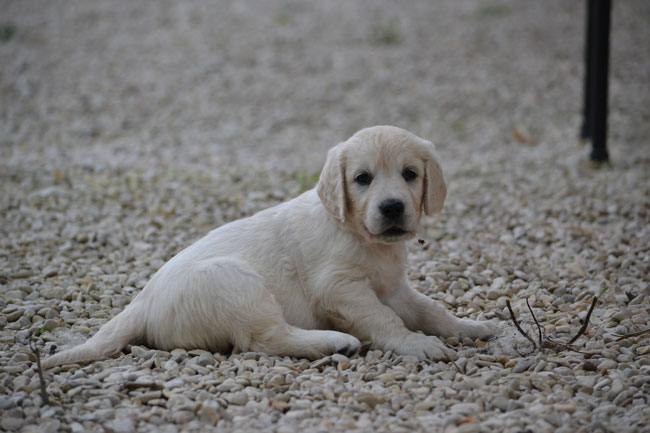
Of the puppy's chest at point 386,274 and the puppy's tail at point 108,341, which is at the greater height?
the puppy's chest at point 386,274

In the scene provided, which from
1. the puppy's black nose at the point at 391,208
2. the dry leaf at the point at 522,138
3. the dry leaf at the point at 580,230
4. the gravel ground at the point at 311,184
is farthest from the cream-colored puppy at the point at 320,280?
the dry leaf at the point at 522,138

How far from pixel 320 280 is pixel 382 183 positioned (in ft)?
2.27

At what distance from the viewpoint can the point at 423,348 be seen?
380cm

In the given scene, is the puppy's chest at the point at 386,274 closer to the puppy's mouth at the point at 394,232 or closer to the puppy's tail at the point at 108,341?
the puppy's mouth at the point at 394,232

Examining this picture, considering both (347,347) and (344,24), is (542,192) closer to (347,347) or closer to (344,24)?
(347,347)

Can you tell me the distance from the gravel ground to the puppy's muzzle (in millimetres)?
796

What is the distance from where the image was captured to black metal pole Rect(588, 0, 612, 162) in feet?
27.0

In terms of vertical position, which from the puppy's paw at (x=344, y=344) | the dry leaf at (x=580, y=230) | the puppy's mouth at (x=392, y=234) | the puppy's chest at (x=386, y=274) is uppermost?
the puppy's mouth at (x=392, y=234)

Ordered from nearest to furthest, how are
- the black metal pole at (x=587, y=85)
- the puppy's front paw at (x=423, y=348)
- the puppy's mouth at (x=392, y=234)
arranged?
the puppy's front paw at (x=423, y=348), the puppy's mouth at (x=392, y=234), the black metal pole at (x=587, y=85)

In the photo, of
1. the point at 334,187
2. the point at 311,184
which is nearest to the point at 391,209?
the point at 334,187

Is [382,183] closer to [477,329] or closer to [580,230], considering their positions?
[477,329]

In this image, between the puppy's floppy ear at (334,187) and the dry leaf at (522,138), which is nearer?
the puppy's floppy ear at (334,187)

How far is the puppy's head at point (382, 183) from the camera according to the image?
12.5ft

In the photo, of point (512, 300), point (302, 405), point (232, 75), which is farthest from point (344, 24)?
point (302, 405)
